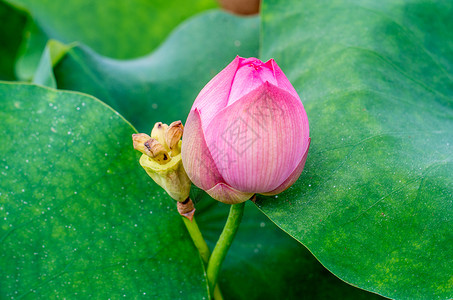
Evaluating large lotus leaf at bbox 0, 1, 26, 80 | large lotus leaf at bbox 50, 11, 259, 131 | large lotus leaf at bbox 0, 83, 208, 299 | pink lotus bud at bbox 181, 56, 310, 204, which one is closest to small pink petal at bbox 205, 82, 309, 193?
pink lotus bud at bbox 181, 56, 310, 204

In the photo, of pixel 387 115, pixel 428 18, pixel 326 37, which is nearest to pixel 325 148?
pixel 387 115

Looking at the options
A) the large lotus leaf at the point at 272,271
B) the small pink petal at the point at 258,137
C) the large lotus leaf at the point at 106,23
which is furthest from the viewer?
the large lotus leaf at the point at 106,23

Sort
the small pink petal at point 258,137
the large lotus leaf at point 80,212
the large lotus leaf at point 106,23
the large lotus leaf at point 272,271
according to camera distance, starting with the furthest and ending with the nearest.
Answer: the large lotus leaf at point 106,23
the large lotus leaf at point 272,271
the large lotus leaf at point 80,212
the small pink petal at point 258,137

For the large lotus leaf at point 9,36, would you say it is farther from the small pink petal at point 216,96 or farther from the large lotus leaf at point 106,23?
the small pink petal at point 216,96

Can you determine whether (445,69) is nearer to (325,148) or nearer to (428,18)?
(428,18)

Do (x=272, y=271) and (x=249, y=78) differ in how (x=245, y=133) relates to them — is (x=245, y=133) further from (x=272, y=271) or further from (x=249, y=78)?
(x=272, y=271)

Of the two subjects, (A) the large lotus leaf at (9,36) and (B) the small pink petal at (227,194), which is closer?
(B) the small pink petal at (227,194)

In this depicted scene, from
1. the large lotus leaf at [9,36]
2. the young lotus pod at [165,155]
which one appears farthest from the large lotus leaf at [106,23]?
the young lotus pod at [165,155]
